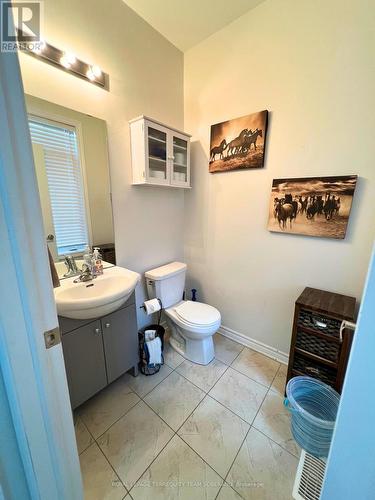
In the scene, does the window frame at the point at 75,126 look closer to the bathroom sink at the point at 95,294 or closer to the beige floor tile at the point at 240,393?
the bathroom sink at the point at 95,294

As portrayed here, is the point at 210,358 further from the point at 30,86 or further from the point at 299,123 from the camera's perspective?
the point at 30,86

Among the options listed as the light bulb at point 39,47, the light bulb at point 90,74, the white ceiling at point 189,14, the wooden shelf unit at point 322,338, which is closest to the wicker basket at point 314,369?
the wooden shelf unit at point 322,338

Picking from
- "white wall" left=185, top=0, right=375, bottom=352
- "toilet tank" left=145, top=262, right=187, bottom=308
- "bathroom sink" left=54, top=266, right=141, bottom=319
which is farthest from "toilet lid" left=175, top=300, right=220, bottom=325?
"bathroom sink" left=54, top=266, right=141, bottom=319

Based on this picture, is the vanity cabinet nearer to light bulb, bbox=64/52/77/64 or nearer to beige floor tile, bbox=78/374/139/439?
beige floor tile, bbox=78/374/139/439

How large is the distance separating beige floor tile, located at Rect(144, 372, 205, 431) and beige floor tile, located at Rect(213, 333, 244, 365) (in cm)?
40

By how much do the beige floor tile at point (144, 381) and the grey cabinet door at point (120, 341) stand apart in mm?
148

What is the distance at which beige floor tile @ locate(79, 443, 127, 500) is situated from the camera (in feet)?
3.21

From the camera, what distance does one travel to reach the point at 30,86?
3.70 ft

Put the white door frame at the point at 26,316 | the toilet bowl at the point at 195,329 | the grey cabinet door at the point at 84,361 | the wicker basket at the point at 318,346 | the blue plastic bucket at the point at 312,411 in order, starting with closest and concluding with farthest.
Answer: the white door frame at the point at 26,316, the blue plastic bucket at the point at 312,411, the grey cabinet door at the point at 84,361, the wicker basket at the point at 318,346, the toilet bowl at the point at 195,329

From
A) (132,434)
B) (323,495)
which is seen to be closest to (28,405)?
(132,434)

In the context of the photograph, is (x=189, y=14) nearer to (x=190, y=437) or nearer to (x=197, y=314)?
(x=197, y=314)

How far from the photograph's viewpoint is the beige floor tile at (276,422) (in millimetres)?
1200

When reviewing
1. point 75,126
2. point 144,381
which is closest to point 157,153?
point 75,126

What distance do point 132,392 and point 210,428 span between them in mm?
596
